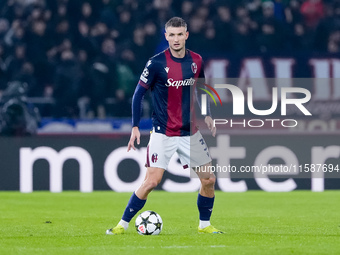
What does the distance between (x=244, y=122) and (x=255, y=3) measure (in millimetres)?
3845

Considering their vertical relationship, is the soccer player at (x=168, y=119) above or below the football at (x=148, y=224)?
above

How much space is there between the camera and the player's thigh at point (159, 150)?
24.2 feet

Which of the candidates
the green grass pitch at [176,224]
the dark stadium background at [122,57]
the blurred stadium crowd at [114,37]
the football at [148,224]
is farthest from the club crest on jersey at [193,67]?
the blurred stadium crowd at [114,37]

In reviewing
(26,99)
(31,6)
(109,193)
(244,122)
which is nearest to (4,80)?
(26,99)

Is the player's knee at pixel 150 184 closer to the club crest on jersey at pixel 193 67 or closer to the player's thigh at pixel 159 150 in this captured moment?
the player's thigh at pixel 159 150

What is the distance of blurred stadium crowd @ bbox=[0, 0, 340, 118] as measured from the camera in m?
14.6

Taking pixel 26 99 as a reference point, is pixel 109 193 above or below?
below

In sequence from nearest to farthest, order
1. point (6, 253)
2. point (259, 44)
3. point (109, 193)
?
point (6, 253) → point (109, 193) → point (259, 44)

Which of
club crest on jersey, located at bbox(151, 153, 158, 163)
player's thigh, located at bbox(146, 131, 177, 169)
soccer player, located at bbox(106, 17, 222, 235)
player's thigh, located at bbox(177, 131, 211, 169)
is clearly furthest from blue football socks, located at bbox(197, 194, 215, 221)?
club crest on jersey, located at bbox(151, 153, 158, 163)

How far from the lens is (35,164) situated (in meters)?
13.1

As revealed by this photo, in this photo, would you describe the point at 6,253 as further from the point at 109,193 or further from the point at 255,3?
the point at 255,3

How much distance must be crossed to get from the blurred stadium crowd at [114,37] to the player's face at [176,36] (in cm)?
701

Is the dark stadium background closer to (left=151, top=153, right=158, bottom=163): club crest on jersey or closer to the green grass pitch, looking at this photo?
the green grass pitch

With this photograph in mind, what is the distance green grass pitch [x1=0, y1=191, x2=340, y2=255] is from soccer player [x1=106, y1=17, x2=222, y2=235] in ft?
1.68
